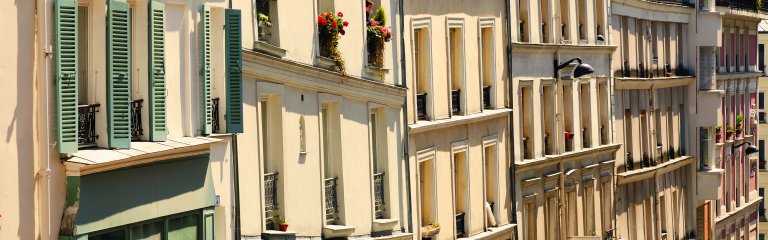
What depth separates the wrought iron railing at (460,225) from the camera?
43.4m

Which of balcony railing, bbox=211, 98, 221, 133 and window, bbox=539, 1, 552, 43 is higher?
window, bbox=539, 1, 552, 43

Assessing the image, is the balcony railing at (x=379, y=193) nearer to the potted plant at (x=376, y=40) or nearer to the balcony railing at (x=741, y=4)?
the potted plant at (x=376, y=40)

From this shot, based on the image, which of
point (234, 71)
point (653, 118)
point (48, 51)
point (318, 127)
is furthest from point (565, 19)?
point (48, 51)

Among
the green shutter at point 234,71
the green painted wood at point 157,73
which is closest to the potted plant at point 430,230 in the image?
the green shutter at point 234,71

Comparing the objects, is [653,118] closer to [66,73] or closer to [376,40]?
[376,40]

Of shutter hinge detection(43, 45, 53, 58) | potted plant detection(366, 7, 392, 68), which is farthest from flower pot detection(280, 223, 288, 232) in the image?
shutter hinge detection(43, 45, 53, 58)

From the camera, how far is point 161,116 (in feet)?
82.4

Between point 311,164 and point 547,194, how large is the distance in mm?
19067

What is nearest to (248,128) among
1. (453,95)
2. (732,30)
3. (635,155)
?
(453,95)

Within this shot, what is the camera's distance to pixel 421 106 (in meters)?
40.8

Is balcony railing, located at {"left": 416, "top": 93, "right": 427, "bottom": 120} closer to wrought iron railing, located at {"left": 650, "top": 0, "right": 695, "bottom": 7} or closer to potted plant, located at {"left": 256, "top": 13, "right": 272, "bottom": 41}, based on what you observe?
potted plant, located at {"left": 256, "top": 13, "right": 272, "bottom": 41}

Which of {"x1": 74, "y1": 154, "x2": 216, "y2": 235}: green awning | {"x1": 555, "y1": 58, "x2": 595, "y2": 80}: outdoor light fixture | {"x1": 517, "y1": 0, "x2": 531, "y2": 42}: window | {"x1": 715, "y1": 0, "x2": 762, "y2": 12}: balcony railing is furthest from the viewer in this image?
{"x1": 715, "y1": 0, "x2": 762, "y2": 12}: balcony railing

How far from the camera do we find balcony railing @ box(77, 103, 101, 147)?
23125 millimetres

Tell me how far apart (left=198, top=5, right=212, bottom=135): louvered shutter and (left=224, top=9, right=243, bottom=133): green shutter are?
76cm
